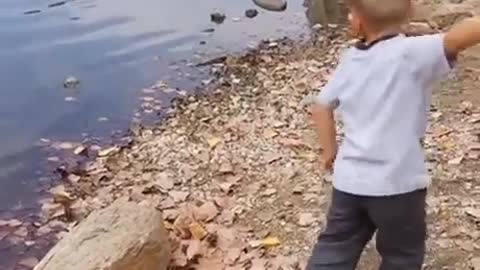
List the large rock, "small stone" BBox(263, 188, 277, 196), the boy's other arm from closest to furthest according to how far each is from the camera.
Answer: the boy's other arm → the large rock → "small stone" BBox(263, 188, 277, 196)

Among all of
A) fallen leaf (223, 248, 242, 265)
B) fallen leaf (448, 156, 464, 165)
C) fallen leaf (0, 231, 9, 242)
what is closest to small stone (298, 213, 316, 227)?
fallen leaf (223, 248, 242, 265)

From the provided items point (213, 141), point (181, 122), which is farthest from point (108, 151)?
point (213, 141)

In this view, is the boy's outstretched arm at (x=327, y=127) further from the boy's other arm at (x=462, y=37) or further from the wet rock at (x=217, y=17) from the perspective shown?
the wet rock at (x=217, y=17)

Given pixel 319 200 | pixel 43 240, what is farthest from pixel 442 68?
pixel 43 240

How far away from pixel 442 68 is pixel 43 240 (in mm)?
2686

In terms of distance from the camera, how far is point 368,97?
9.04 feet

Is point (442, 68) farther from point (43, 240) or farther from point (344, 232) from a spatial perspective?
point (43, 240)

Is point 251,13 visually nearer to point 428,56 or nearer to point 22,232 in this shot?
point 22,232

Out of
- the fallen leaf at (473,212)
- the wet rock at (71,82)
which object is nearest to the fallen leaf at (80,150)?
the wet rock at (71,82)

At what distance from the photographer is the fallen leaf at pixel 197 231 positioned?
4.30m

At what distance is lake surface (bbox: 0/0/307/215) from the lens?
6.04 m

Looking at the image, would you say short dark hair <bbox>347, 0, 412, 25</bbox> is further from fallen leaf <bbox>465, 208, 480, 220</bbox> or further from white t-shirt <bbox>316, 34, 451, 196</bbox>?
fallen leaf <bbox>465, 208, 480, 220</bbox>

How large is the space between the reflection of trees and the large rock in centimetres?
449

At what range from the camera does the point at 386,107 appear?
2.75 metres
